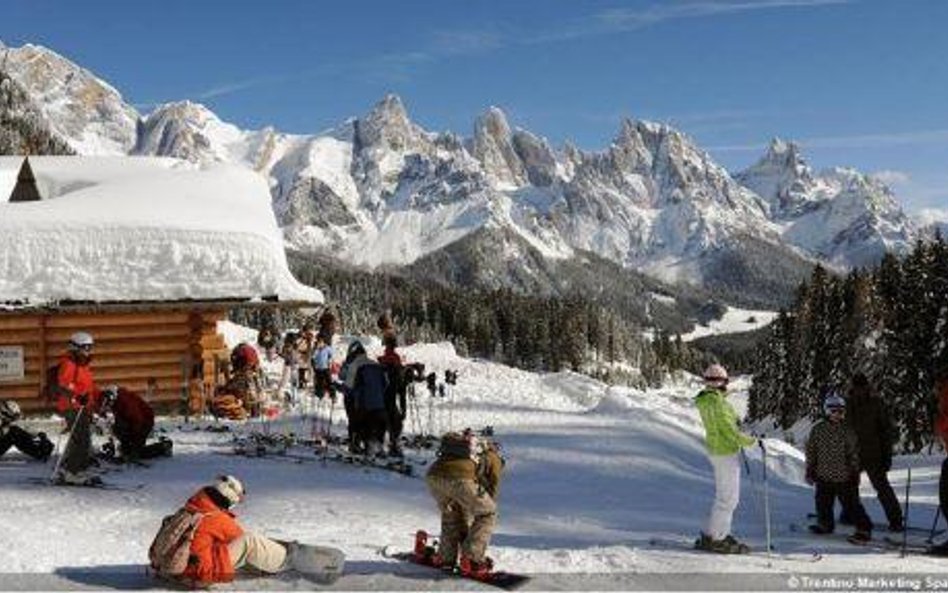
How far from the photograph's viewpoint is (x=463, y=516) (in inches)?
400

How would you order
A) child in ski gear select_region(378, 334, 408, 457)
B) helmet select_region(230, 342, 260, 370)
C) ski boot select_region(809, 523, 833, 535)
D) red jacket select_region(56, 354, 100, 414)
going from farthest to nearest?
helmet select_region(230, 342, 260, 370) < child in ski gear select_region(378, 334, 408, 457) < red jacket select_region(56, 354, 100, 414) < ski boot select_region(809, 523, 833, 535)

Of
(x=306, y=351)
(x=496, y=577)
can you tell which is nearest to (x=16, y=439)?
(x=496, y=577)

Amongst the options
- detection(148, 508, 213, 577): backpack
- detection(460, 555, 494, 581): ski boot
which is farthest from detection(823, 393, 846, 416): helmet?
detection(148, 508, 213, 577): backpack

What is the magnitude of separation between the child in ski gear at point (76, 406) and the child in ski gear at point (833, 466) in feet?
30.6

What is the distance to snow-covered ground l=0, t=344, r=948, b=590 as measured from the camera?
10164 millimetres

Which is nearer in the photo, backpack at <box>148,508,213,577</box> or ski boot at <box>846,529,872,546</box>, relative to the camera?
backpack at <box>148,508,213,577</box>

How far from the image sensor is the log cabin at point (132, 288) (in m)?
22.9

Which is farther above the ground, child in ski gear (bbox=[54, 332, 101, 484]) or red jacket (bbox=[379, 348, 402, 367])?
red jacket (bbox=[379, 348, 402, 367])

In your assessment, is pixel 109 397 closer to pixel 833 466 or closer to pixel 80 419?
pixel 80 419

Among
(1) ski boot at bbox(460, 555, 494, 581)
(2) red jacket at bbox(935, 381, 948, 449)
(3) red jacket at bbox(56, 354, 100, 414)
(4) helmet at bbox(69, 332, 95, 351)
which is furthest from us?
(4) helmet at bbox(69, 332, 95, 351)

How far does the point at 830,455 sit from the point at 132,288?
51.0 feet

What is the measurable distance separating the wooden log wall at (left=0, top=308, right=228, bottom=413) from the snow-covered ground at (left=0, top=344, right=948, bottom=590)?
2.06 m

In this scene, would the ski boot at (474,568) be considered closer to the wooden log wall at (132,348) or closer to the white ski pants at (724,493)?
the white ski pants at (724,493)

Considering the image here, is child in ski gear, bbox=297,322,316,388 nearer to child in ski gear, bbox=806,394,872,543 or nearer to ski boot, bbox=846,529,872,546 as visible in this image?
child in ski gear, bbox=806,394,872,543
